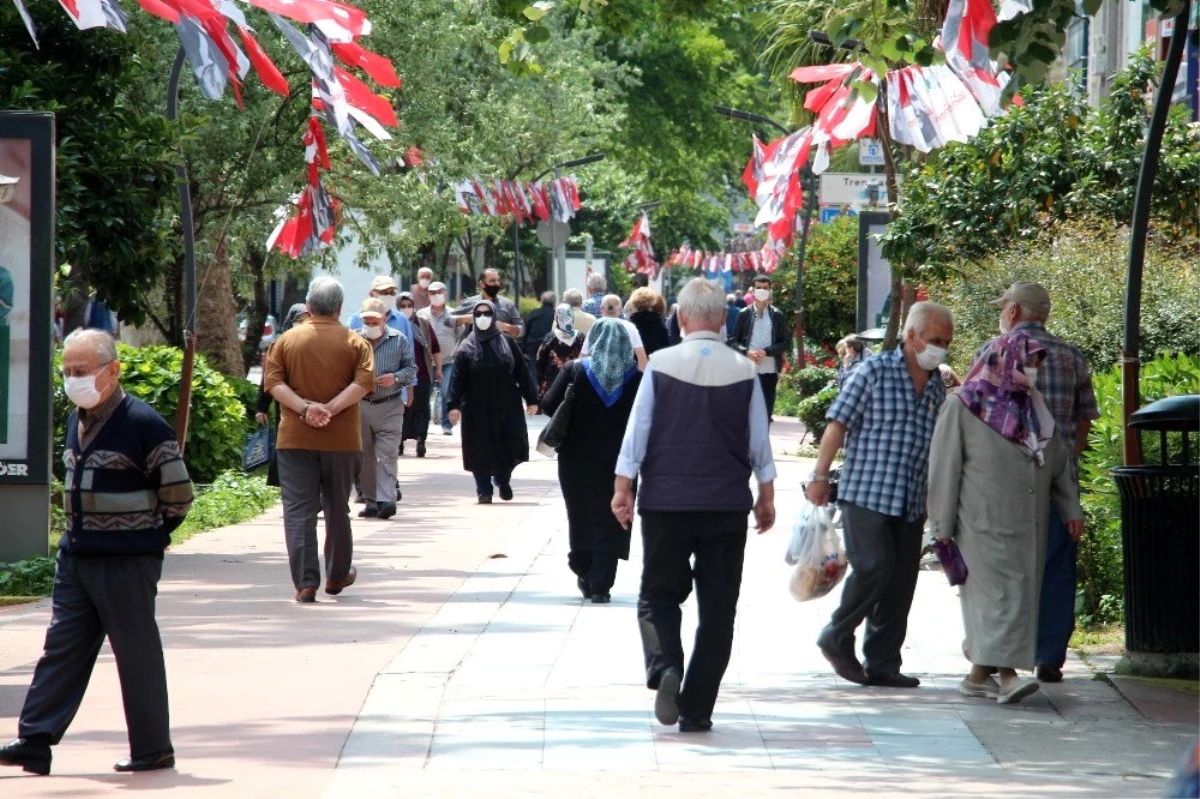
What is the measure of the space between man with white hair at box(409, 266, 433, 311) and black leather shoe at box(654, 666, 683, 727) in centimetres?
1752

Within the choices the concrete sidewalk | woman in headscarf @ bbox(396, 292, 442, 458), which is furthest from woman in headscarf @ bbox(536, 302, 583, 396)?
the concrete sidewalk

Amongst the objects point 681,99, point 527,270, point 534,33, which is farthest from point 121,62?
point 527,270

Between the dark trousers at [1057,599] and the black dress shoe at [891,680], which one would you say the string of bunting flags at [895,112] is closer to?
the dark trousers at [1057,599]

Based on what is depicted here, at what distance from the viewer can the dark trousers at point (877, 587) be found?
890cm

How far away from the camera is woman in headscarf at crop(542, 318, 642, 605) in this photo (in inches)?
462

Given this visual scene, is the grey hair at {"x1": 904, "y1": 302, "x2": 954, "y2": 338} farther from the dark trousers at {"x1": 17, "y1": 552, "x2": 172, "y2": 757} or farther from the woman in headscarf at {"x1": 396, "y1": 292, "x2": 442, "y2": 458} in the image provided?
the woman in headscarf at {"x1": 396, "y1": 292, "x2": 442, "y2": 458}

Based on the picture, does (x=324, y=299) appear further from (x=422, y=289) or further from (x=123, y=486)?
(x=422, y=289)

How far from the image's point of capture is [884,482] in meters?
8.87

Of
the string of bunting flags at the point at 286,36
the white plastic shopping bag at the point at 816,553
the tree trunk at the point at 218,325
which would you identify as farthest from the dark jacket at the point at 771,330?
the white plastic shopping bag at the point at 816,553

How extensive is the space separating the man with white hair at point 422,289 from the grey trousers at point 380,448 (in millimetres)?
8651

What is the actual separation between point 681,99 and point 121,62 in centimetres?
3073

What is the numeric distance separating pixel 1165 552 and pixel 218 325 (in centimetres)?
1510

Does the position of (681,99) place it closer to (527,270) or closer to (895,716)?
(527,270)

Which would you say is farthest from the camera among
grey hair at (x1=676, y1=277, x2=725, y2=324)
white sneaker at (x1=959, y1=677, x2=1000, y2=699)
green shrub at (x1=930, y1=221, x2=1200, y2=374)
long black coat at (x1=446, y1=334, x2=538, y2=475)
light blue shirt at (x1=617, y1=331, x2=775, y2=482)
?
long black coat at (x1=446, y1=334, x2=538, y2=475)
